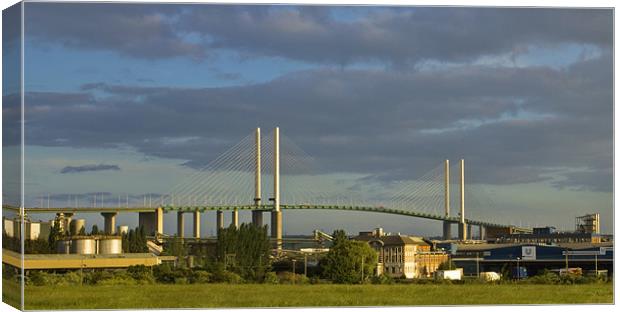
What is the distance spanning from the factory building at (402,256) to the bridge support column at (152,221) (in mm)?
2065

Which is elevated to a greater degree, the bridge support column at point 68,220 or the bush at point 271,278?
the bridge support column at point 68,220

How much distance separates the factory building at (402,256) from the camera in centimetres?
1481

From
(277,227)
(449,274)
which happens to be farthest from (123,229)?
(449,274)

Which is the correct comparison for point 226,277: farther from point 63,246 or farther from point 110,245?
point 63,246

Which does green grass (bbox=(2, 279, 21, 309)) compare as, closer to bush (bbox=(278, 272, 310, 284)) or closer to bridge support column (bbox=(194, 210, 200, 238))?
bush (bbox=(278, 272, 310, 284))

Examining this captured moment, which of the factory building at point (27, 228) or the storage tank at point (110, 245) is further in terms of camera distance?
the storage tank at point (110, 245)

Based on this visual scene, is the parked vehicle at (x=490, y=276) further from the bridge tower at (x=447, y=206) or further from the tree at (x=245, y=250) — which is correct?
the tree at (x=245, y=250)

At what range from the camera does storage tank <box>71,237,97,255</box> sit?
13.5 metres

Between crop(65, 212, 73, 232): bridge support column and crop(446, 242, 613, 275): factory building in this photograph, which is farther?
crop(446, 242, 613, 275): factory building

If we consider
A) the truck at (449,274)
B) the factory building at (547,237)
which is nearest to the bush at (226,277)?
the truck at (449,274)

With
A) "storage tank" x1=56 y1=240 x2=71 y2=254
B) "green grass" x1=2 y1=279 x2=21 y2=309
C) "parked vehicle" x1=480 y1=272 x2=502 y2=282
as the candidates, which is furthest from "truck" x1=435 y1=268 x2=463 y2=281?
"green grass" x1=2 y1=279 x2=21 y2=309

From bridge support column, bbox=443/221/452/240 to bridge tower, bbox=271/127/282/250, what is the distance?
187 cm

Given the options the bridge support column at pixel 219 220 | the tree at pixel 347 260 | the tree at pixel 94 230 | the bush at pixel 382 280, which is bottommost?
the bush at pixel 382 280

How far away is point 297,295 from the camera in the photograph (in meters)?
13.1
